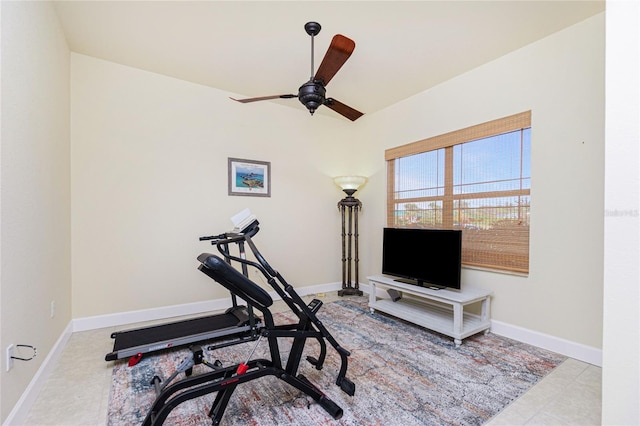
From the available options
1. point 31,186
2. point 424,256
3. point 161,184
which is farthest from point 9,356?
point 424,256

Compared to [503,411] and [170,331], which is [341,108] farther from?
[170,331]

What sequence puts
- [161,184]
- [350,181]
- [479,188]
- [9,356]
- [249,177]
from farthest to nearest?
[350,181] < [249,177] < [161,184] < [479,188] < [9,356]

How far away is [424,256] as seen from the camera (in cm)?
338

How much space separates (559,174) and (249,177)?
138 inches

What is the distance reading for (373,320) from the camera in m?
3.44

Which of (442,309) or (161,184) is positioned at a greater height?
(161,184)

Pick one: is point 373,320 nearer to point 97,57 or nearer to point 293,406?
point 293,406

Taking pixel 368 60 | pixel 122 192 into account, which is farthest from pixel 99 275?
pixel 368 60

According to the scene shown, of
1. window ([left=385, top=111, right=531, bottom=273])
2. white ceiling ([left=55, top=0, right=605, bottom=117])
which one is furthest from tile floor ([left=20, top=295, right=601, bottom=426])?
white ceiling ([left=55, top=0, right=605, bottom=117])

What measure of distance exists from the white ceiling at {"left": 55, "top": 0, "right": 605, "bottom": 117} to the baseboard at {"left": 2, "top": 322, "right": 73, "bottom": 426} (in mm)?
2818

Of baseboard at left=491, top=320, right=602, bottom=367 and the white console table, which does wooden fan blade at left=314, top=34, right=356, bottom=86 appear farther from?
baseboard at left=491, top=320, right=602, bottom=367

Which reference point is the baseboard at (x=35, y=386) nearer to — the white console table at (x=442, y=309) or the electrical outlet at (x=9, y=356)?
the electrical outlet at (x=9, y=356)

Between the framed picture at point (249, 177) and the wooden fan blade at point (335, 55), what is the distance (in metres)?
2.03

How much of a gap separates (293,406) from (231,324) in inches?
54.0
